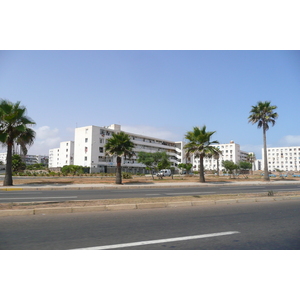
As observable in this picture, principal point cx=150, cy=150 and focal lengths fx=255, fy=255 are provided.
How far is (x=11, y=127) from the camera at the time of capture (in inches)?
825

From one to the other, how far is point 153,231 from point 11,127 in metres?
19.2

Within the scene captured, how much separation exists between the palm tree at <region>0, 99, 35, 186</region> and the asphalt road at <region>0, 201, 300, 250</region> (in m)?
15.5

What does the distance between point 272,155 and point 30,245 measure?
14673 centimetres

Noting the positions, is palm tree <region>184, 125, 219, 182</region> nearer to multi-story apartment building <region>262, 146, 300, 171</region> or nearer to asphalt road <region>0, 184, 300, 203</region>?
asphalt road <region>0, 184, 300, 203</region>

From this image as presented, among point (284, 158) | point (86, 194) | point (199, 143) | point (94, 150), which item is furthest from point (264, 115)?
point (284, 158)

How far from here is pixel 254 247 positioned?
4.91m

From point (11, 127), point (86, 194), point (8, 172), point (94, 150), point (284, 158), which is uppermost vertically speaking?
point (284, 158)

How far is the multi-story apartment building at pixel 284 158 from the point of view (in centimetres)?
12669

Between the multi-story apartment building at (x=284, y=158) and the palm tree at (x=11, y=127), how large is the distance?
125847mm

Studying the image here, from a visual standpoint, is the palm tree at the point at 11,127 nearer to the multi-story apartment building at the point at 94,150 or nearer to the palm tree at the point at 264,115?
the palm tree at the point at 264,115

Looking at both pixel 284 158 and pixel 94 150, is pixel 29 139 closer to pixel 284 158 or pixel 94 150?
pixel 94 150

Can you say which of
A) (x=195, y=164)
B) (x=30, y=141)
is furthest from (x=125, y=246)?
(x=195, y=164)

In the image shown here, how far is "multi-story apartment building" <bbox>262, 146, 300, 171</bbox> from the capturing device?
416 ft

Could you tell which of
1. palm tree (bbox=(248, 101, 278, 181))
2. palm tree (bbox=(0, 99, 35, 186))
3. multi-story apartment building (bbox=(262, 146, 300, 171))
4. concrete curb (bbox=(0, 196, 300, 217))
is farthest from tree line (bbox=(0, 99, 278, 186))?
multi-story apartment building (bbox=(262, 146, 300, 171))
